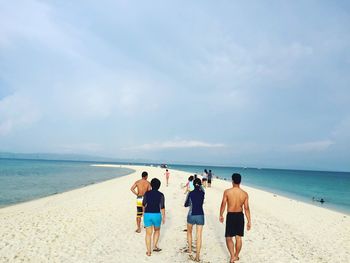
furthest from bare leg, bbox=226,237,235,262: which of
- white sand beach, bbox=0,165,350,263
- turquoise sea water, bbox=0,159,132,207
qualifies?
turquoise sea water, bbox=0,159,132,207

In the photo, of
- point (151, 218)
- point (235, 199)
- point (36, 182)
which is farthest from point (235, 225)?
point (36, 182)

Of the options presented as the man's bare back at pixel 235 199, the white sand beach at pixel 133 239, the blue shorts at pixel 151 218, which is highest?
the man's bare back at pixel 235 199

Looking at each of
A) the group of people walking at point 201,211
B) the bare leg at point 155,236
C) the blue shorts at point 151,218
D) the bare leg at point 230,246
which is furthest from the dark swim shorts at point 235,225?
the bare leg at point 155,236

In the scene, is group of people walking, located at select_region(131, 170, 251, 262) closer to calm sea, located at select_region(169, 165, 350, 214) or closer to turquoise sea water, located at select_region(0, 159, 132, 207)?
turquoise sea water, located at select_region(0, 159, 132, 207)

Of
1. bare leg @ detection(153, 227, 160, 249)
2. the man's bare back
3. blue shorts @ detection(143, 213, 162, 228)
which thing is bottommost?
bare leg @ detection(153, 227, 160, 249)

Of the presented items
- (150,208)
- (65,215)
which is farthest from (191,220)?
(65,215)

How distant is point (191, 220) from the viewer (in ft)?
25.3

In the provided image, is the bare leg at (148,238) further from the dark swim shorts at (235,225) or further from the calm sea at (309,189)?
the calm sea at (309,189)

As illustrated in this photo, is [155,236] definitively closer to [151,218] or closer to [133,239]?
[151,218]

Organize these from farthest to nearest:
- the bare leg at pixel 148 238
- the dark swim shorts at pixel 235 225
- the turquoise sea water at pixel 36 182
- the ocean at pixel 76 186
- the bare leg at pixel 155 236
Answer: the ocean at pixel 76 186, the turquoise sea water at pixel 36 182, the bare leg at pixel 155 236, the bare leg at pixel 148 238, the dark swim shorts at pixel 235 225

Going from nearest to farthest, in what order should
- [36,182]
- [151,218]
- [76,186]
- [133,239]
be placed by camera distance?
1. [151,218]
2. [133,239]
3. [76,186]
4. [36,182]

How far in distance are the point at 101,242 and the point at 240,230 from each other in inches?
197

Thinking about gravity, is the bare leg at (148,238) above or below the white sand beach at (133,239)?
above

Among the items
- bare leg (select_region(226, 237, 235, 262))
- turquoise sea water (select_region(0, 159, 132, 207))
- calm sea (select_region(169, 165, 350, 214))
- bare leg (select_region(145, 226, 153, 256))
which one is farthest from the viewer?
calm sea (select_region(169, 165, 350, 214))
